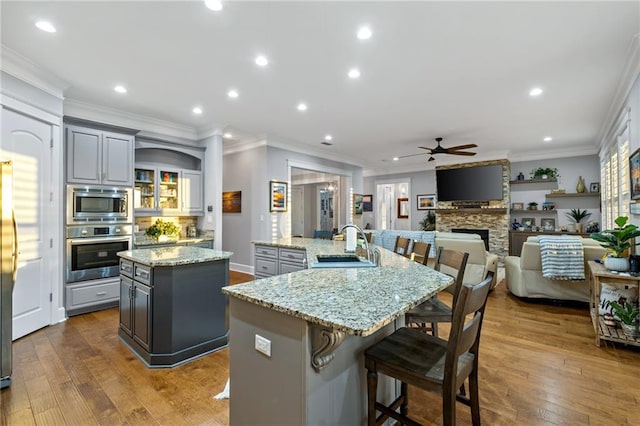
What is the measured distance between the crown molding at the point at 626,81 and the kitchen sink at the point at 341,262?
3055 mm

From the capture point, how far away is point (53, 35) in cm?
255

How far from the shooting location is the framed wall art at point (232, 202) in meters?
6.29

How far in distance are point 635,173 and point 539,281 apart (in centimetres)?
172

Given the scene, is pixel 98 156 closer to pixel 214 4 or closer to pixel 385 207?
pixel 214 4

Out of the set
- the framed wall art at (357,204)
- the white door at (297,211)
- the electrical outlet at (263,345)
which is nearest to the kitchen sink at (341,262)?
the electrical outlet at (263,345)

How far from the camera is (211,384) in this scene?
87.7 inches

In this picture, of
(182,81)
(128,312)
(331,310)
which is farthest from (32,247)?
(331,310)

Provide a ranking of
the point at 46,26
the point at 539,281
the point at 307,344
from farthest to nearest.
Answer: the point at 539,281, the point at 46,26, the point at 307,344

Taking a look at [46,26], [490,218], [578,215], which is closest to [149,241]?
[46,26]

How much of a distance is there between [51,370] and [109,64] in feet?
9.32

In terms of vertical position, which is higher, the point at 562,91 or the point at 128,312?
the point at 562,91

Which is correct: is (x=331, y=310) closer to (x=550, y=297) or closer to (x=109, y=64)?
(x=109, y=64)

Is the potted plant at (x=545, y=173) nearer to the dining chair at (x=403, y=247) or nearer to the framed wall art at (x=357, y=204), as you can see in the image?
the framed wall art at (x=357, y=204)

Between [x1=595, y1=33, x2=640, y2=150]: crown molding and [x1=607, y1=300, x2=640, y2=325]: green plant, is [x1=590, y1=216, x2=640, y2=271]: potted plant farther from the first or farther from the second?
[x1=595, y1=33, x2=640, y2=150]: crown molding
